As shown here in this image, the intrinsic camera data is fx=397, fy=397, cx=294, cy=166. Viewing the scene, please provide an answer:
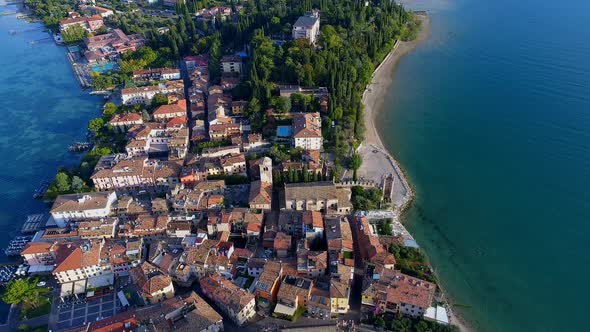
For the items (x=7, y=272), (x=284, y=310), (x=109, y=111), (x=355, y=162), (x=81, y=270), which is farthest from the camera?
(x=109, y=111)

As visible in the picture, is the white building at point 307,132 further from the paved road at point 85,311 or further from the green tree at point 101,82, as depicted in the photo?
the green tree at point 101,82

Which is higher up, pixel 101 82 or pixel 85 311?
pixel 101 82

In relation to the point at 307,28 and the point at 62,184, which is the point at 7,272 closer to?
the point at 62,184

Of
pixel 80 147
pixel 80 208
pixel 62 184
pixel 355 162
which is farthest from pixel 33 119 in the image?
pixel 355 162

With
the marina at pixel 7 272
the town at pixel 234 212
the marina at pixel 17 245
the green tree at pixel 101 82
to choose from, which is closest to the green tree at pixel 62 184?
the town at pixel 234 212

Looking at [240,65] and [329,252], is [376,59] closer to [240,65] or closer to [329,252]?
[240,65]

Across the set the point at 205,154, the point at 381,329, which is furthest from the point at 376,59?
the point at 381,329
